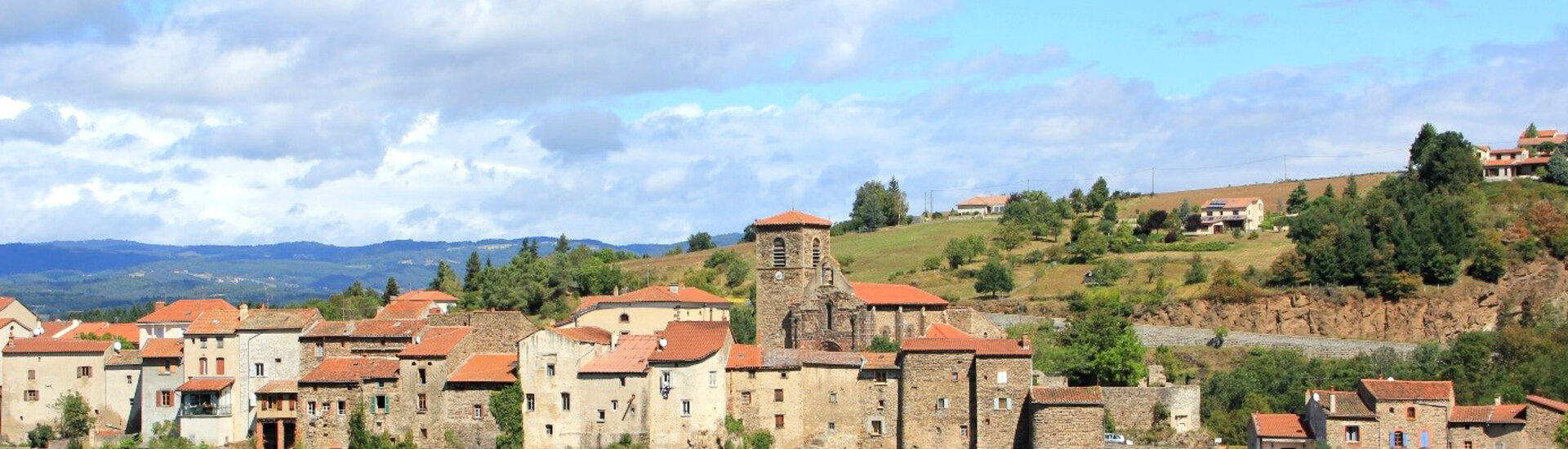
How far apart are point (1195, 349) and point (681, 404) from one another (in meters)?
25.7

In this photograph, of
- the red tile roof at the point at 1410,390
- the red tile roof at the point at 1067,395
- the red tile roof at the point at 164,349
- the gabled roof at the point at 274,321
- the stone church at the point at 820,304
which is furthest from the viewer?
the stone church at the point at 820,304

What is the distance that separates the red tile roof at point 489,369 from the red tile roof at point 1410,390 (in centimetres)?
2722

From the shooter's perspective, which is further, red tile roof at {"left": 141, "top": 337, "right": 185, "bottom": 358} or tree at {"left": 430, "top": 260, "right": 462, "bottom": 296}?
tree at {"left": 430, "top": 260, "right": 462, "bottom": 296}

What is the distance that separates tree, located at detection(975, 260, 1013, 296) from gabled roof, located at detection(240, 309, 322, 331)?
3626cm

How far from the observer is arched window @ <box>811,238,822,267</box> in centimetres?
6731

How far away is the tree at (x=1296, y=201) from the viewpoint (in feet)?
359

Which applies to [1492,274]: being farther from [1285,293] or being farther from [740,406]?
[740,406]

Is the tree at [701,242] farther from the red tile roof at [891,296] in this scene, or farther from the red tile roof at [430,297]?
the red tile roof at [891,296]

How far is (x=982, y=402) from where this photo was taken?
5422 centimetres

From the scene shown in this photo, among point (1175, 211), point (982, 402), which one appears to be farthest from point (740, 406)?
point (1175, 211)

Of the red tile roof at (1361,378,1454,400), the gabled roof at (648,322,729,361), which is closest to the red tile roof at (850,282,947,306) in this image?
the gabled roof at (648,322,729,361)

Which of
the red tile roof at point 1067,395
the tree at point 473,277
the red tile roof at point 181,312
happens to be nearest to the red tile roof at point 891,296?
the red tile roof at point 1067,395

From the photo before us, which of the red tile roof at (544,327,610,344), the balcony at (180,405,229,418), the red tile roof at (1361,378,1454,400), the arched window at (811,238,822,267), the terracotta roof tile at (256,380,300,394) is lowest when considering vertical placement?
the balcony at (180,405,229,418)

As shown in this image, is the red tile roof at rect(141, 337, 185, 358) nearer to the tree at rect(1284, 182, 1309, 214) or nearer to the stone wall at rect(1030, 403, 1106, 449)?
the stone wall at rect(1030, 403, 1106, 449)
